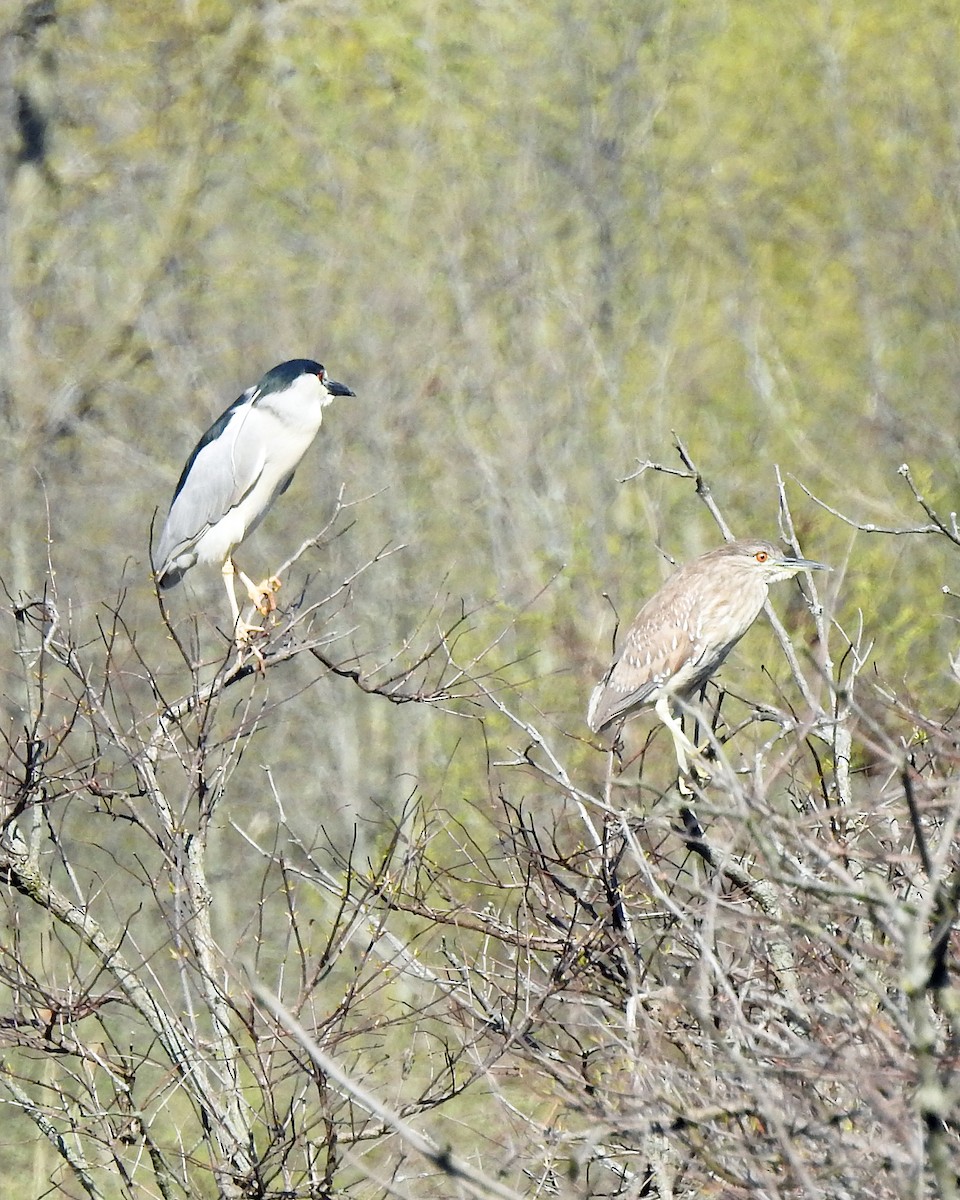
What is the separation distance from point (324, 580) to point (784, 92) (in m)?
6.59

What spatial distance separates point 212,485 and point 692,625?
8.60 feet

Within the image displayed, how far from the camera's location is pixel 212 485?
834 centimetres

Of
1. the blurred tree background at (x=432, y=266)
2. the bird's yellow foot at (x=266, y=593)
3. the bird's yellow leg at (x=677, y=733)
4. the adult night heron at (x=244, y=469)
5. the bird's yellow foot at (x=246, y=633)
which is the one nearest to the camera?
the bird's yellow foot at (x=246, y=633)

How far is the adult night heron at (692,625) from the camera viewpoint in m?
6.81

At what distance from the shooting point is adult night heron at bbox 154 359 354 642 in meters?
8.31

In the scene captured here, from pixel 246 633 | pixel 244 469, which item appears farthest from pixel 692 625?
pixel 244 469

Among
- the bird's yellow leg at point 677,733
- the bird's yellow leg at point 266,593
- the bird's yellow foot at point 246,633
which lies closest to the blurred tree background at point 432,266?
the bird's yellow leg at point 266,593

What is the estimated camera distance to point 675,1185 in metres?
3.83

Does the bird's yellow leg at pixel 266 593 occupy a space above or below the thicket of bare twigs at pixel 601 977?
above

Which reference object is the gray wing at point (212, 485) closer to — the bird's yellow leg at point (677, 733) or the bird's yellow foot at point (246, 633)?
the bird's yellow foot at point (246, 633)

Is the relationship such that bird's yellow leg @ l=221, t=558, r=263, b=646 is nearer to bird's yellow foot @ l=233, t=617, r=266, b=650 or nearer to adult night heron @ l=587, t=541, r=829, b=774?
bird's yellow foot @ l=233, t=617, r=266, b=650

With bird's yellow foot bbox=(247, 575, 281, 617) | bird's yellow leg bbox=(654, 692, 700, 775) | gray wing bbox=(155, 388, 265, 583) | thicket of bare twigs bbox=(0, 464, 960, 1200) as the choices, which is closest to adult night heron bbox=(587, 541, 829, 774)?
bird's yellow leg bbox=(654, 692, 700, 775)

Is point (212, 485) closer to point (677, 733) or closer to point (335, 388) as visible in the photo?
point (335, 388)

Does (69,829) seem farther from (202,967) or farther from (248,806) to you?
(202,967)
